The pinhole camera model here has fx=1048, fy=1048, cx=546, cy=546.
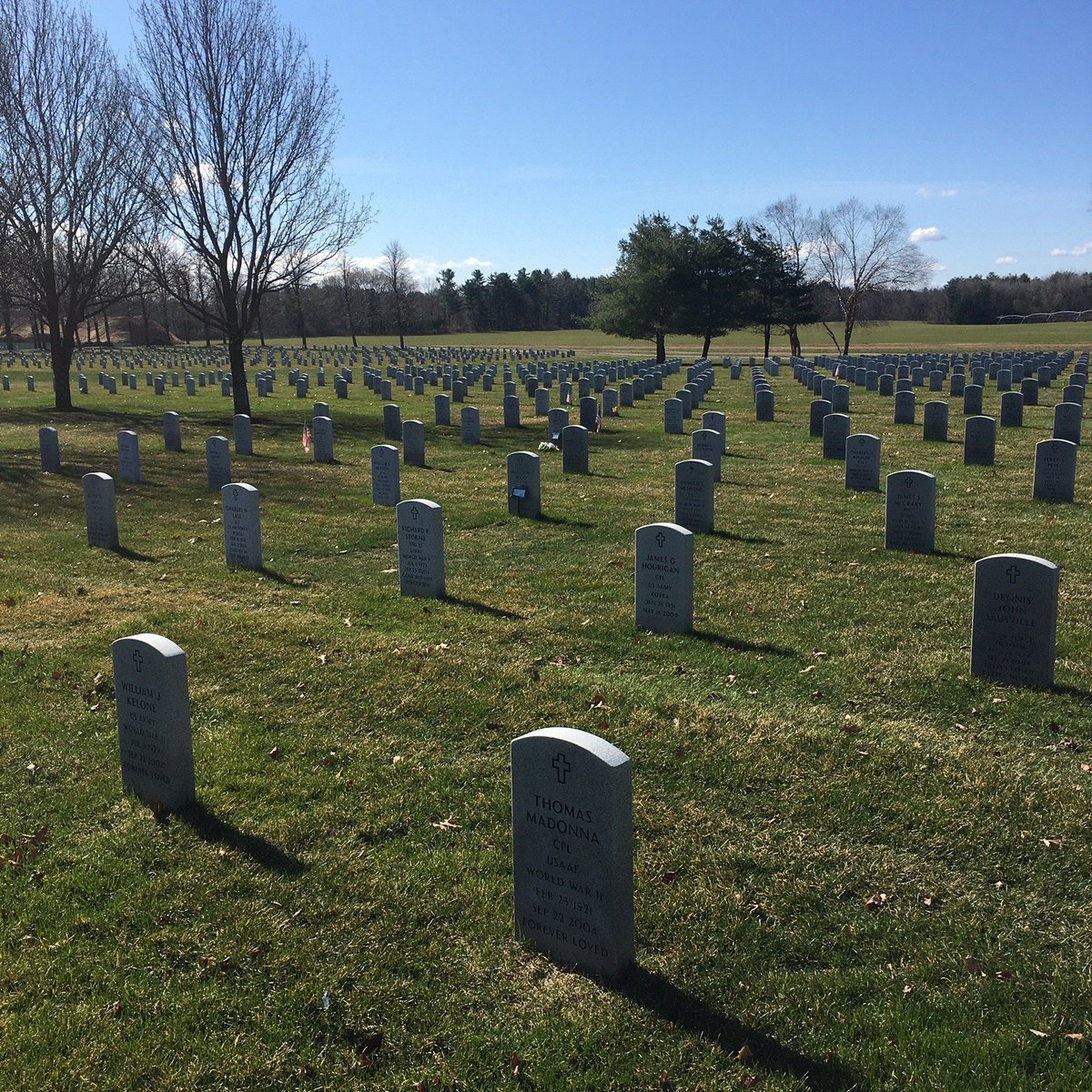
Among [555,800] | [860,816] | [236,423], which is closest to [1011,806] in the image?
[860,816]

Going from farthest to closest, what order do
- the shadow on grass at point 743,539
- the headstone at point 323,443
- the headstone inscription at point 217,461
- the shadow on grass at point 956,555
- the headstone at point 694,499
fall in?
the headstone at point 323,443
the headstone inscription at point 217,461
the headstone at point 694,499
the shadow on grass at point 743,539
the shadow on grass at point 956,555

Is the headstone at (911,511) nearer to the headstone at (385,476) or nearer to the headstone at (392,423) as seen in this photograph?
the headstone at (385,476)

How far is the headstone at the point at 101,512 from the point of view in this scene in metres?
12.9

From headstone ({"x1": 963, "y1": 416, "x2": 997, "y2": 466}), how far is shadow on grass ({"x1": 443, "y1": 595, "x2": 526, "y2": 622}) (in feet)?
36.9

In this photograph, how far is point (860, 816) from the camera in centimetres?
576

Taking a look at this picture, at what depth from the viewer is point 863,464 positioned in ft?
51.3

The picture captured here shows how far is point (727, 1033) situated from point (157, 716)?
3.65 m

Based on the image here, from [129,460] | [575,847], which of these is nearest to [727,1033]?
[575,847]

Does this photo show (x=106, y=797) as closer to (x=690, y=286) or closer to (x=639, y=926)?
(x=639, y=926)

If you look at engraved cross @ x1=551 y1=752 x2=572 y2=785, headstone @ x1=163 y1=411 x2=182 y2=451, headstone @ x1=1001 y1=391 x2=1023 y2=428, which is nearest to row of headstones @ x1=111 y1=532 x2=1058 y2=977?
engraved cross @ x1=551 y1=752 x2=572 y2=785

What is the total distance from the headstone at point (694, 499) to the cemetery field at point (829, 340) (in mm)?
59228

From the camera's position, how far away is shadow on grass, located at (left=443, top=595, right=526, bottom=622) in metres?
9.71

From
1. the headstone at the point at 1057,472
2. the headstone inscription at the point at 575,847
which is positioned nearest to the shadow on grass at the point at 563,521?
the headstone at the point at 1057,472

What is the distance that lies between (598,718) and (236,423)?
16459 millimetres
